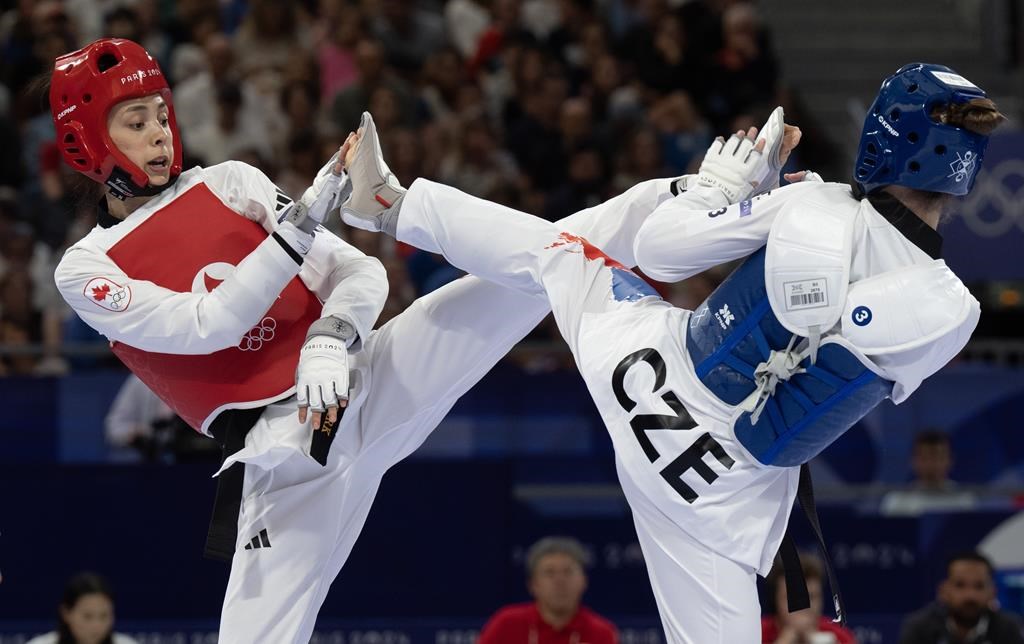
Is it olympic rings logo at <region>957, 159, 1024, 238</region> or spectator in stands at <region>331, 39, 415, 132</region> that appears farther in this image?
spectator in stands at <region>331, 39, 415, 132</region>

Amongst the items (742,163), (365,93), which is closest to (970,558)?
Answer: (742,163)

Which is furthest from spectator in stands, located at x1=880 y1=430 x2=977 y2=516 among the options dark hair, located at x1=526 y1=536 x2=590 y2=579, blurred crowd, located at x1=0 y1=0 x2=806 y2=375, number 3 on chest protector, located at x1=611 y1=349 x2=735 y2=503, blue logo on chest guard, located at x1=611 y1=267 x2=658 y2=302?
number 3 on chest protector, located at x1=611 y1=349 x2=735 y2=503

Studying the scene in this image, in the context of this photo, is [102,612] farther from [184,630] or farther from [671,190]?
[671,190]

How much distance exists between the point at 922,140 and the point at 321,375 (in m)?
2.00

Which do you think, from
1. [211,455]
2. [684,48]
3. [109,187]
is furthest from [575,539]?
[684,48]

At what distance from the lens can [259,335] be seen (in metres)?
5.35

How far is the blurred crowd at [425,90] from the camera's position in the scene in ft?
36.6

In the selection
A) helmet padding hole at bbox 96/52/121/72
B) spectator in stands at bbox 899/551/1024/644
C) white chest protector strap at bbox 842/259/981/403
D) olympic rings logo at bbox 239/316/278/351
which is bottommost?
spectator in stands at bbox 899/551/1024/644

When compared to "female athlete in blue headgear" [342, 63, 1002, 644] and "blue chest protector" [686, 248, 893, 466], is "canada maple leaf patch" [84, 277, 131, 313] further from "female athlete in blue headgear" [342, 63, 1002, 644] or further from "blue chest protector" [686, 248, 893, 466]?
"blue chest protector" [686, 248, 893, 466]

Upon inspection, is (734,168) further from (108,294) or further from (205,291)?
(108,294)

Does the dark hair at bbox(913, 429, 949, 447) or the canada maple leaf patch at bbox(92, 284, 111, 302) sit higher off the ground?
the dark hair at bbox(913, 429, 949, 447)

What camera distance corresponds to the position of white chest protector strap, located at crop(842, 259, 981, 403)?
436 centimetres

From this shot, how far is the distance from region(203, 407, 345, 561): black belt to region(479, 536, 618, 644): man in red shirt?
303 centimetres

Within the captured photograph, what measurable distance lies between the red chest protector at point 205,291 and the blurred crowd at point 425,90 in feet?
15.5
